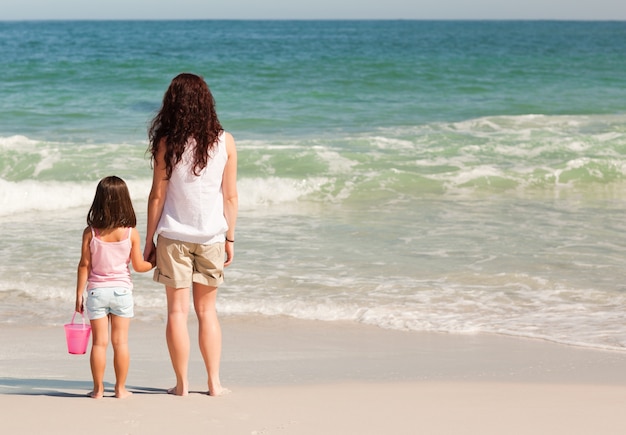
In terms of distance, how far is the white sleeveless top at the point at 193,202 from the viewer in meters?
4.11

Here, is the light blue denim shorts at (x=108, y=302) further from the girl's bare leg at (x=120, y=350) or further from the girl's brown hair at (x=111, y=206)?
the girl's brown hair at (x=111, y=206)

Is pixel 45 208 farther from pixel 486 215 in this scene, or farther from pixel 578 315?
pixel 578 315

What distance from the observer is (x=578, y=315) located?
6289 mm

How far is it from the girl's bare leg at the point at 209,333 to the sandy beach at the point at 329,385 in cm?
10

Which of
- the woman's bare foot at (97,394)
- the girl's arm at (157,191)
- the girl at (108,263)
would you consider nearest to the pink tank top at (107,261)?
the girl at (108,263)

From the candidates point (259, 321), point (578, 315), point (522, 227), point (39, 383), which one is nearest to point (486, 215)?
point (522, 227)

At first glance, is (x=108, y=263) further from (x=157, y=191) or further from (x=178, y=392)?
(x=178, y=392)

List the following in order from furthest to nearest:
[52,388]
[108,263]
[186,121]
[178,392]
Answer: [52,388] < [178,392] < [108,263] < [186,121]

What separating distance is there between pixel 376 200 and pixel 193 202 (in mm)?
7228

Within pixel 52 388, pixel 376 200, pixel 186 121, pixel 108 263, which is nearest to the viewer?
pixel 186 121

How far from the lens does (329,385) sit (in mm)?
4586

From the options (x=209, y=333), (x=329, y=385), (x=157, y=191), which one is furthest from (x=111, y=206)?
(x=329, y=385)

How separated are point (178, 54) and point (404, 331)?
39.6 meters

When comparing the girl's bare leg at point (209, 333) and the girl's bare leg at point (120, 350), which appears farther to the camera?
the girl's bare leg at point (209, 333)
